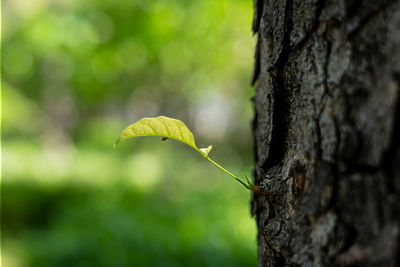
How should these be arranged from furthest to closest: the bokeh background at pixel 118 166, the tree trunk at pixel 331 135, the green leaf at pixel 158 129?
the bokeh background at pixel 118 166 → the green leaf at pixel 158 129 → the tree trunk at pixel 331 135

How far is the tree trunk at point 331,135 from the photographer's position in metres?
0.48

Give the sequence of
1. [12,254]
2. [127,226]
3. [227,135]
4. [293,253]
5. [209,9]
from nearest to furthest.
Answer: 1. [293,253]
2. [12,254]
3. [127,226]
4. [209,9]
5. [227,135]

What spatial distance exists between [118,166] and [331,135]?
9474 millimetres

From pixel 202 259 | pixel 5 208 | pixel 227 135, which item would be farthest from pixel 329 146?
pixel 227 135

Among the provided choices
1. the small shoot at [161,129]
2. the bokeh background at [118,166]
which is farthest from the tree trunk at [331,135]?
the bokeh background at [118,166]

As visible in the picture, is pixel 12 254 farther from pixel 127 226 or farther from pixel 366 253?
pixel 366 253

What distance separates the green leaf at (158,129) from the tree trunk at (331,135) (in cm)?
20

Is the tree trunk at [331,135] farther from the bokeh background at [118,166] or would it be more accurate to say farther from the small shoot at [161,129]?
the bokeh background at [118,166]

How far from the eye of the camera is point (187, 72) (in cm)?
755

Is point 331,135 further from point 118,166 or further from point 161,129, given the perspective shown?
point 118,166

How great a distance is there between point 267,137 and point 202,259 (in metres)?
3.02

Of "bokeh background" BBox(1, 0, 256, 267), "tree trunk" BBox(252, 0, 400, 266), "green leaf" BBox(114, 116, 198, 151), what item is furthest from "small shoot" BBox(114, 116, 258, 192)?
"bokeh background" BBox(1, 0, 256, 267)

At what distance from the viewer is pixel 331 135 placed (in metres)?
0.57

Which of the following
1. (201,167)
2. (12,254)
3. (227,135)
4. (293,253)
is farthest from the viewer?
(227,135)
